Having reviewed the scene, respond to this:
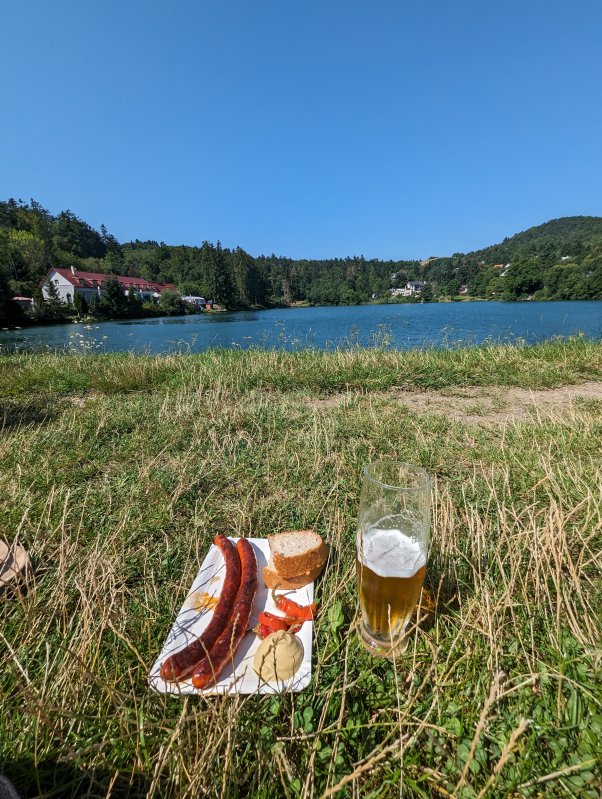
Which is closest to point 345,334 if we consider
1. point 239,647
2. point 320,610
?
point 320,610

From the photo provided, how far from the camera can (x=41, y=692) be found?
1140 millimetres

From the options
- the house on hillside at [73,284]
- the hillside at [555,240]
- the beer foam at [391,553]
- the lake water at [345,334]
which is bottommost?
the lake water at [345,334]

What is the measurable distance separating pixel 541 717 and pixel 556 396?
588 cm

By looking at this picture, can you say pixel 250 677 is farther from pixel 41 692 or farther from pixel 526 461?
pixel 526 461

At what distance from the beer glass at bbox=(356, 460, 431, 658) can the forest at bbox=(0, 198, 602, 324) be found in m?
49.5

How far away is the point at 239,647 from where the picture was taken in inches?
55.9

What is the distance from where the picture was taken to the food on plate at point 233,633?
1253mm

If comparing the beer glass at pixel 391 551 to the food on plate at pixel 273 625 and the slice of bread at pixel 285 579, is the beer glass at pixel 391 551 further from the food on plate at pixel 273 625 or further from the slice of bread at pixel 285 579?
the slice of bread at pixel 285 579

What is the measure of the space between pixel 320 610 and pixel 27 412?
540 centimetres

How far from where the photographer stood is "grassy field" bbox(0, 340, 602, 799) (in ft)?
3.36

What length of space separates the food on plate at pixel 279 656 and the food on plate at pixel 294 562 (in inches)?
13.9

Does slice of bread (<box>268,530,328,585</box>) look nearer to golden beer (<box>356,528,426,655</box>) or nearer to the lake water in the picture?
golden beer (<box>356,528,426,655</box>)

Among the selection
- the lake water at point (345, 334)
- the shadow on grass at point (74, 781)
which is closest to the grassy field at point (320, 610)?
the shadow on grass at point (74, 781)

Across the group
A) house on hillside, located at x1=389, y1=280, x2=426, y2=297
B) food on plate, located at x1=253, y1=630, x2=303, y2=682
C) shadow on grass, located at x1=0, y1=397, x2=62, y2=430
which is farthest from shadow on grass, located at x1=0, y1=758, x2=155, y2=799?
house on hillside, located at x1=389, y1=280, x2=426, y2=297
